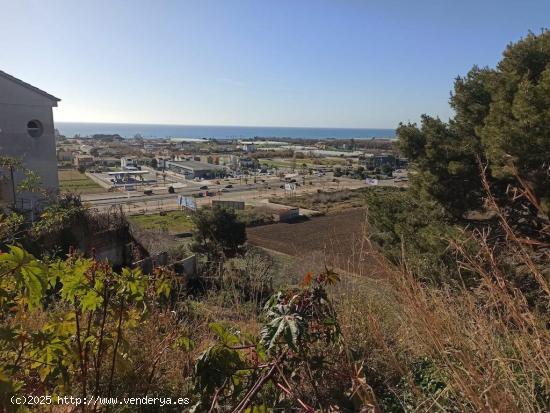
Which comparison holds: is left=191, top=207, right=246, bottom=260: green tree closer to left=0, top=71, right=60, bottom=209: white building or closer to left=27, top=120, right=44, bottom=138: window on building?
left=0, top=71, right=60, bottom=209: white building

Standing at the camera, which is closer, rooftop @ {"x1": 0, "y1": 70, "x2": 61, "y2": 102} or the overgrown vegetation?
the overgrown vegetation

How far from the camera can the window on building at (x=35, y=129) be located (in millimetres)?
11547

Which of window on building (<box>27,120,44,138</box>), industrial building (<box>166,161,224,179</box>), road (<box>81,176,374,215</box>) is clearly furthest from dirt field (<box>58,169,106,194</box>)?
window on building (<box>27,120,44,138</box>)

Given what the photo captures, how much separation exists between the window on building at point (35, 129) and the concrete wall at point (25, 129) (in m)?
0.08

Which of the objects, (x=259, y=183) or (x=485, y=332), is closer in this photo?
(x=485, y=332)

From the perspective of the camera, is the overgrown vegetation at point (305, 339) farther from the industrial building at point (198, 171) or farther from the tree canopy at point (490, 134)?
the industrial building at point (198, 171)

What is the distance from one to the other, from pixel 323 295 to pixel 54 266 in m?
1.02

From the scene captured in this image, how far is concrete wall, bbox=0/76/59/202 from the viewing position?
10.9 metres

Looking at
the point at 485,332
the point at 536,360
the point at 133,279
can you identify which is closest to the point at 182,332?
the point at 133,279

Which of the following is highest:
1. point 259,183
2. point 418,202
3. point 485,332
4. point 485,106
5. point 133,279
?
point 485,106

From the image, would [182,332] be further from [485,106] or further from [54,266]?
[485,106]

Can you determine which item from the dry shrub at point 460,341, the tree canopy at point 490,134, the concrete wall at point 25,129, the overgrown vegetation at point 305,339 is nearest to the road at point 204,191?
the concrete wall at point 25,129

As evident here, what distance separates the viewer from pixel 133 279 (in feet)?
5.12

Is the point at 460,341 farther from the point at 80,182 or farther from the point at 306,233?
the point at 80,182
